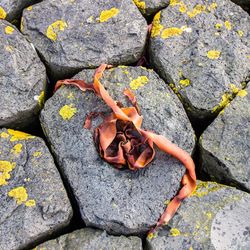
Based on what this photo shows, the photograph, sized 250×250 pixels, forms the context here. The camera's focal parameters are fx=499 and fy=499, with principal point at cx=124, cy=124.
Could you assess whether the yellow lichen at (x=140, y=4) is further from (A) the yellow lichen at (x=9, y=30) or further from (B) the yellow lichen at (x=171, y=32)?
(A) the yellow lichen at (x=9, y=30)

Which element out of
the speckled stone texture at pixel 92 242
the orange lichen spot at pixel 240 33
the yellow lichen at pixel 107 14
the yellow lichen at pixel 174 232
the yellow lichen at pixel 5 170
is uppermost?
the orange lichen spot at pixel 240 33

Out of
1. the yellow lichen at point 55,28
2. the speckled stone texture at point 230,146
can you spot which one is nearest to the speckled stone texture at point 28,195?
the yellow lichen at point 55,28

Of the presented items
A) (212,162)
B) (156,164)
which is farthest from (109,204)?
(212,162)

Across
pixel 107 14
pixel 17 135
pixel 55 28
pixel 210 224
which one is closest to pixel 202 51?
pixel 107 14

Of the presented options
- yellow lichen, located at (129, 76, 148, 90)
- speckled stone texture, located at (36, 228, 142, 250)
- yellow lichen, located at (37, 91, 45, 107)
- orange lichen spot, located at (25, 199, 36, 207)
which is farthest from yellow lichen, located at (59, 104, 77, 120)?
speckled stone texture, located at (36, 228, 142, 250)

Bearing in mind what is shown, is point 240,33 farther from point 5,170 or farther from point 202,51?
point 5,170

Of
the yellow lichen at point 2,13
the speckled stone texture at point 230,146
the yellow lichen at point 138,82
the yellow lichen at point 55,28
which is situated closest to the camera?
the speckled stone texture at point 230,146
